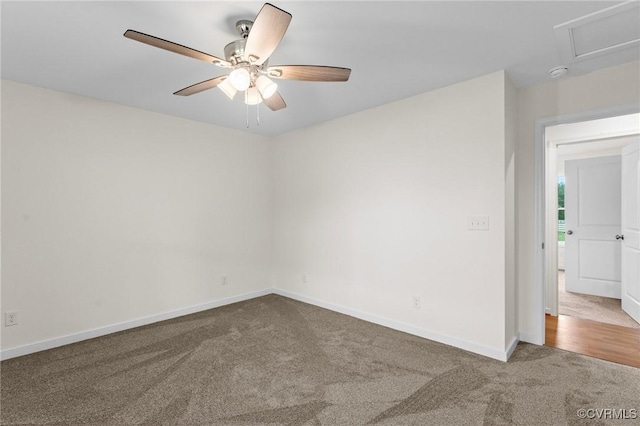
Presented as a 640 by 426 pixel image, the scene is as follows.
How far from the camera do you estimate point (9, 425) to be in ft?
6.14

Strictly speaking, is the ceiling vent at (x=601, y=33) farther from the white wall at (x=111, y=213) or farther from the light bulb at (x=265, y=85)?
the white wall at (x=111, y=213)

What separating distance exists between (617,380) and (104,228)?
4.70 metres

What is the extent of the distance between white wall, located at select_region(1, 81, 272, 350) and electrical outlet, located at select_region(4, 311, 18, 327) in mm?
45

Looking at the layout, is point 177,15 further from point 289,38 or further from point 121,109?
point 121,109

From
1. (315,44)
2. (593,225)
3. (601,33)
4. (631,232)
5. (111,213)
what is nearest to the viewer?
(601,33)

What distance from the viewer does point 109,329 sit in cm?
330

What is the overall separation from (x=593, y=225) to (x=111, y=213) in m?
6.52

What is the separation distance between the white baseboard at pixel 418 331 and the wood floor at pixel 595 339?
55 cm

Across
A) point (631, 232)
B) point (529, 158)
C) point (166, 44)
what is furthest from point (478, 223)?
point (166, 44)

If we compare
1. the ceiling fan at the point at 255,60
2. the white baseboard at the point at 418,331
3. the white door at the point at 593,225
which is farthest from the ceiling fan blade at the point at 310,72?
the white door at the point at 593,225

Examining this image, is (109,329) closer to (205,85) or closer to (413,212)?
(205,85)

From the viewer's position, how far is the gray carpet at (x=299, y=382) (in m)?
1.96

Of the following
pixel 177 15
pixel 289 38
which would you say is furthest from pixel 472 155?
pixel 177 15

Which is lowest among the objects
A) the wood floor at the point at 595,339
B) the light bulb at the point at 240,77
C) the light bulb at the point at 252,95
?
the wood floor at the point at 595,339
